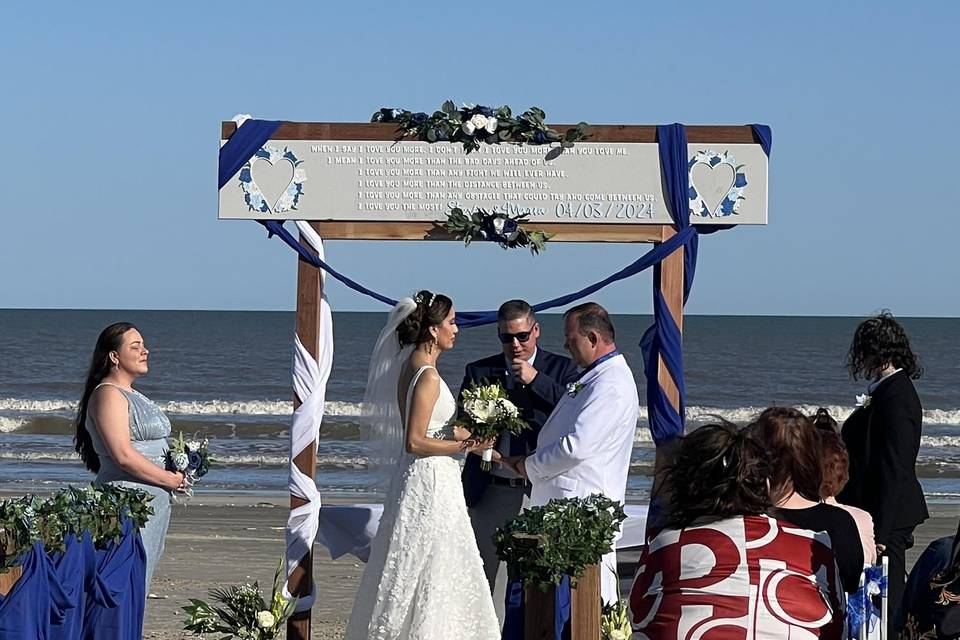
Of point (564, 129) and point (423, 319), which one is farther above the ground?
point (564, 129)

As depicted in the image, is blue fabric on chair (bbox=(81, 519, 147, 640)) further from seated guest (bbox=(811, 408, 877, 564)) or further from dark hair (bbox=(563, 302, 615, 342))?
seated guest (bbox=(811, 408, 877, 564))

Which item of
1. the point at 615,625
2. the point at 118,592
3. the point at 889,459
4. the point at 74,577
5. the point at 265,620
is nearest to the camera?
the point at 74,577

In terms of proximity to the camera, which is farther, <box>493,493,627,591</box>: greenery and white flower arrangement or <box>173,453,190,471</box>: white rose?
<box>173,453,190,471</box>: white rose

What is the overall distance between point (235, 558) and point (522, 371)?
4937mm

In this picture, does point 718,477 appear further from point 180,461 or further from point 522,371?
point 522,371

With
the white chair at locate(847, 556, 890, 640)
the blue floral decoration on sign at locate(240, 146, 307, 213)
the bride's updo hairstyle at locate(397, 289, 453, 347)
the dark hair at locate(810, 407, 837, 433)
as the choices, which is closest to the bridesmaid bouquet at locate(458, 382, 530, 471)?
the bride's updo hairstyle at locate(397, 289, 453, 347)


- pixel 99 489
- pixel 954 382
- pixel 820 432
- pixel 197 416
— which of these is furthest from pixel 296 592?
pixel 954 382

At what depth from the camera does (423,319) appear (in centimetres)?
643

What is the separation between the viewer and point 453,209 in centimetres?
693

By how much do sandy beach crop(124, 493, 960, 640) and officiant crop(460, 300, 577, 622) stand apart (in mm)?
1404

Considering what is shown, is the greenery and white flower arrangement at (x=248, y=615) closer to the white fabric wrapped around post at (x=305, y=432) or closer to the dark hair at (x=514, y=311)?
the white fabric wrapped around post at (x=305, y=432)

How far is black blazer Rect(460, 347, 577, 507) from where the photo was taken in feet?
23.4

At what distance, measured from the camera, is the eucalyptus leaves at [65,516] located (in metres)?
4.79

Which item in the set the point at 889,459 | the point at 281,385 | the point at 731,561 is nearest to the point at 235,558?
the point at 889,459
